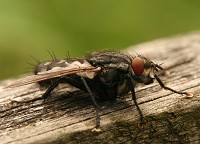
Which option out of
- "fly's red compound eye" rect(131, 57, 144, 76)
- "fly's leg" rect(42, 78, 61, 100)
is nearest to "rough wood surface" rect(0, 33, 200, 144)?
"fly's leg" rect(42, 78, 61, 100)

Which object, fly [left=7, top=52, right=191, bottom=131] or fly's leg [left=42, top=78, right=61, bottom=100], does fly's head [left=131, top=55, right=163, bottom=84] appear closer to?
fly [left=7, top=52, right=191, bottom=131]

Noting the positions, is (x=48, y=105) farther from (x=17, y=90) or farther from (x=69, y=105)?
(x=17, y=90)

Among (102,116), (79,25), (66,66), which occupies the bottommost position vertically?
(102,116)

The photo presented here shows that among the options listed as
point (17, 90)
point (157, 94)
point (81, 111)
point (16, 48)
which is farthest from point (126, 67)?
point (16, 48)

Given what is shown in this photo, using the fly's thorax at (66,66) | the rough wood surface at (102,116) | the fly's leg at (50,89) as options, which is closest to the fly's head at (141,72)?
the rough wood surface at (102,116)

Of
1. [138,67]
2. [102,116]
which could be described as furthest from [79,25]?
[102,116]

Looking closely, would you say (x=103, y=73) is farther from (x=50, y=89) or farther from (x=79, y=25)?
(x=79, y=25)
